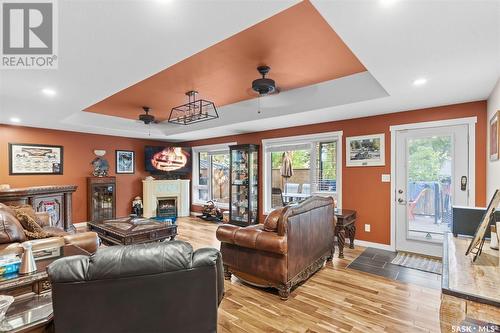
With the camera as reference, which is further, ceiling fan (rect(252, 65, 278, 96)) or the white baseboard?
the white baseboard

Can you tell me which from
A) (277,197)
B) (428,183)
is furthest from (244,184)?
(428,183)

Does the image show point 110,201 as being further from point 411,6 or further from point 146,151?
point 411,6

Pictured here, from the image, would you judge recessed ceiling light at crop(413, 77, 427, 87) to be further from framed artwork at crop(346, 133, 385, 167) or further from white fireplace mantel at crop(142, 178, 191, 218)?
white fireplace mantel at crop(142, 178, 191, 218)

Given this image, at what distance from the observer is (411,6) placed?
144 cm

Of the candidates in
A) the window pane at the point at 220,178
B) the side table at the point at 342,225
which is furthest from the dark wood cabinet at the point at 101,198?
the side table at the point at 342,225

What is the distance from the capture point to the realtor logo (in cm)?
159

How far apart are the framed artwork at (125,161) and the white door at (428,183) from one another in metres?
6.58

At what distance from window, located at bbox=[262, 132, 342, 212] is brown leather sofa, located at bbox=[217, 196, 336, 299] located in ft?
5.69

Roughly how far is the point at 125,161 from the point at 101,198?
1.18 m

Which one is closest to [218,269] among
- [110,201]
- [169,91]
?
[169,91]

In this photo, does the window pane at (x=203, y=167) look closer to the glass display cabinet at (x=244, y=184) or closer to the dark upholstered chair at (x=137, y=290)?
the glass display cabinet at (x=244, y=184)

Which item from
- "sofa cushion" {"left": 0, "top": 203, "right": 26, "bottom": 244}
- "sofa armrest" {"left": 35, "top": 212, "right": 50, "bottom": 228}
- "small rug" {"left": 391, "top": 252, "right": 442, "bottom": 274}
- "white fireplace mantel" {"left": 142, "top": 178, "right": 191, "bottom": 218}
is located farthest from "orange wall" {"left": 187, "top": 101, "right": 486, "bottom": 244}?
"sofa armrest" {"left": 35, "top": 212, "right": 50, "bottom": 228}

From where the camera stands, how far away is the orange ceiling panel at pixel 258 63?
6.87ft

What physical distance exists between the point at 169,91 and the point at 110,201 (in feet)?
13.7
